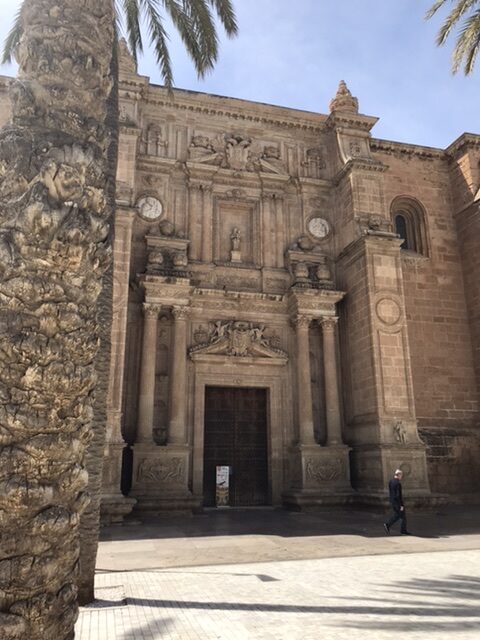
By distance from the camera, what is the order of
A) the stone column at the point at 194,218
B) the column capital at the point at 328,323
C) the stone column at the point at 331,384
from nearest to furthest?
1. the stone column at the point at 331,384
2. the column capital at the point at 328,323
3. the stone column at the point at 194,218

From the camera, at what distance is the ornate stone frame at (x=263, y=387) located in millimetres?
14617

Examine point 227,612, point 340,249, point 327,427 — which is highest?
point 340,249

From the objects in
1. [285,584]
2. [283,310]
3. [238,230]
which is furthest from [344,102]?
[285,584]

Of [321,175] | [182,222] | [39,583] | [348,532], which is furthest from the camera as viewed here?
[321,175]

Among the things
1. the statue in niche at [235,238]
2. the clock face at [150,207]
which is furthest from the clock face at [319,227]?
the clock face at [150,207]

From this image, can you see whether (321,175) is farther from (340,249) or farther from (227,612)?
(227,612)

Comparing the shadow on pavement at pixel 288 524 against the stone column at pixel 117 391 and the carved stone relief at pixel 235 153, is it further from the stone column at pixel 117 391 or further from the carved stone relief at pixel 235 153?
the carved stone relief at pixel 235 153

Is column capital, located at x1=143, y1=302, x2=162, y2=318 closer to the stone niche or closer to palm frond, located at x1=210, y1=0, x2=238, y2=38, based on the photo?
the stone niche

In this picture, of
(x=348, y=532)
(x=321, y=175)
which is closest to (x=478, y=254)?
(x=321, y=175)

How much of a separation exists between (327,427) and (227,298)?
193 inches

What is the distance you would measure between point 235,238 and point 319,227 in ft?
10.0

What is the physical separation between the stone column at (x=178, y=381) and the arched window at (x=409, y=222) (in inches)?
366

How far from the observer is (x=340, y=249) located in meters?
17.1

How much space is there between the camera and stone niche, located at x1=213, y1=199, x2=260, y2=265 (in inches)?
650
